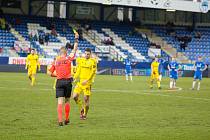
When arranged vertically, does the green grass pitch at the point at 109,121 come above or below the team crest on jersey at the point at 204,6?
below

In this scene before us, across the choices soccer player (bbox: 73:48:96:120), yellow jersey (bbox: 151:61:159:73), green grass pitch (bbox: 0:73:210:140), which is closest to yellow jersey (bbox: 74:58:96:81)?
soccer player (bbox: 73:48:96:120)

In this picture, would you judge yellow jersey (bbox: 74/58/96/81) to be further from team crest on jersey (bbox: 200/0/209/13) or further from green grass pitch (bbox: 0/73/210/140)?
team crest on jersey (bbox: 200/0/209/13)

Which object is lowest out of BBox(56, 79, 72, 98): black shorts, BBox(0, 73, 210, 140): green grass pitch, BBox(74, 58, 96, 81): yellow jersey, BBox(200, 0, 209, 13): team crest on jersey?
BBox(0, 73, 210, 140): green grass pitch

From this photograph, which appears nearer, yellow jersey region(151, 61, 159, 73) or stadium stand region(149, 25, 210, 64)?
yellow jersey region(151, 61, 159, 73)

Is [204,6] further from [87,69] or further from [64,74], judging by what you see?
[64,74]

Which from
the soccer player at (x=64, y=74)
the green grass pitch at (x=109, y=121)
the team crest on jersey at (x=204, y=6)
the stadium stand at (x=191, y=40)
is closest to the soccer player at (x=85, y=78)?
the green grass pitch at (x=109, y=121)

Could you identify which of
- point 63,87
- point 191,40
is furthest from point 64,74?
point 191,40

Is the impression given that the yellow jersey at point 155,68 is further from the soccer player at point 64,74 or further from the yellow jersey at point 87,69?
the soccer player at point 64,74

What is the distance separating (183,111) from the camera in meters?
19.9

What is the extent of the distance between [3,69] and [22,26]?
9.55 metres

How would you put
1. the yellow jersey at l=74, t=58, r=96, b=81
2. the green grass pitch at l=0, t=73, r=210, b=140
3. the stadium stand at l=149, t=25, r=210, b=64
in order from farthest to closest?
the stadium stand at l=149, t=25, r=210, b=64 → the yellow jersey at l=74, t=58, r=96, b=81 → the green grass pitch at l=0, t=73, r=210, b=140

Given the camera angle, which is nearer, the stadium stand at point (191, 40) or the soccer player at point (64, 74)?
the soccer player at point (64, 74)

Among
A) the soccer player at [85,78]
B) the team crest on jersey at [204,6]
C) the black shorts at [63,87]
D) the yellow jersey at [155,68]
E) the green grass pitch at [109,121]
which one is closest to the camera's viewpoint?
the green grass pitch at [109,121]

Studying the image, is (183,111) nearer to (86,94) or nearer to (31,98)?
(86,94)
